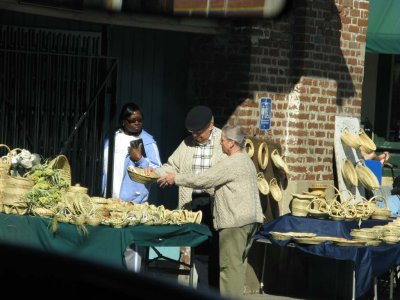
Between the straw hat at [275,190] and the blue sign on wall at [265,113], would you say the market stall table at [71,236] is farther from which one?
the blue sign on wall at [265,113]

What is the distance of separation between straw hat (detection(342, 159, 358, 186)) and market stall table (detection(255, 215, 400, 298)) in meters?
1.21

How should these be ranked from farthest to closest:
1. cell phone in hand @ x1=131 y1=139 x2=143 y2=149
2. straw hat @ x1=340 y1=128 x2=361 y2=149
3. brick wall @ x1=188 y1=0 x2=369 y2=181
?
straw hat @ x1=340 y1=128 x2=361 y2=149
brick wall @ x1=188 y1=0 x2=369 y2=181
cell phone in hand @ x1=131 y1=139 x2=143 y2=149

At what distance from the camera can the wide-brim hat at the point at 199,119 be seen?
8984 millimetres

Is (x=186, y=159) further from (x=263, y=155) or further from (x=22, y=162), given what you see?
(x=263, y=155)

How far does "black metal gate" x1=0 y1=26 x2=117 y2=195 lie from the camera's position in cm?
956

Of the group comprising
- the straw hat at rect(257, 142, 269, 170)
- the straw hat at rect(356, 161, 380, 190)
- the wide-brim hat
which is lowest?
the straw hat at rect(356, 161, 380, 190)

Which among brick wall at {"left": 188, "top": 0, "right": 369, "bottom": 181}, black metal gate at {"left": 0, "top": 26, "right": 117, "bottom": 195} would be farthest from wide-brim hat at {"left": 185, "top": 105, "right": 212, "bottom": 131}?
brick wall at {"left": 188, "top": 0, "right": 369, "bottom": 181}

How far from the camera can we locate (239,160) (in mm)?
8648

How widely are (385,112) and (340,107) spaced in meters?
3.16

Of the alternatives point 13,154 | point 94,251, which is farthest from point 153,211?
point 13,154

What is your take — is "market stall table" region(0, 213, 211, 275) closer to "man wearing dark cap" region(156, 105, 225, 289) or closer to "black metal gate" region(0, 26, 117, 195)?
"man wearing dark cap" region(156, 105, 225, 289)

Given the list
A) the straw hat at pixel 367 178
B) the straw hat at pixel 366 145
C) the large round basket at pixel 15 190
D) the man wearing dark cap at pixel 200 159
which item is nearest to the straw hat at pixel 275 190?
the straw hat at pixel 367 178

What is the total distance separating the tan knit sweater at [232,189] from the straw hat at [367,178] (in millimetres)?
3033

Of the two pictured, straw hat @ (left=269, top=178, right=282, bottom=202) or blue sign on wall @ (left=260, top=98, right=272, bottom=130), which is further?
blue sign on wall @ (left=260, top=98, right=272, bottom=130)
